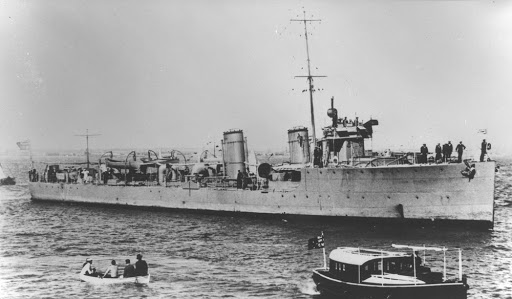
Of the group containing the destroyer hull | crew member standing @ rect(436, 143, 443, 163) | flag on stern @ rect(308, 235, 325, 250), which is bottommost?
flag on stern @ rect(308, 235, 325, 250)

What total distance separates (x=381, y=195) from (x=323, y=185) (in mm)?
3524

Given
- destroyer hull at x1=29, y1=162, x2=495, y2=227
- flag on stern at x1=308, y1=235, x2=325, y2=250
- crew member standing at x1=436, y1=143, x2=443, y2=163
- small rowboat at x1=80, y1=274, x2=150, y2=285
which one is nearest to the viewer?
flag on stern at x1=308, y1=235, x2=325, y2=250

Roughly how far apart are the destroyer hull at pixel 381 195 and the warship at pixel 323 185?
50 millimetres

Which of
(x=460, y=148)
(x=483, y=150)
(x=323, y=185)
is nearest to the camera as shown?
(x=483, y=150)

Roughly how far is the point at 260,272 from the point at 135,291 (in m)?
4.82

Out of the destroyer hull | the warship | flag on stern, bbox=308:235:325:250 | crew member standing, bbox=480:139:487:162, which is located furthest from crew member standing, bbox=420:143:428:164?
flag on stern, bbox=308:235:325:250

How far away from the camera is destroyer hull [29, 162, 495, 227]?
2920cm

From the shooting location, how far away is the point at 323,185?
3306cm

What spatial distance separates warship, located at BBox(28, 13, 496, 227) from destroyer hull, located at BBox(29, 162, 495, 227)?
0.16ft

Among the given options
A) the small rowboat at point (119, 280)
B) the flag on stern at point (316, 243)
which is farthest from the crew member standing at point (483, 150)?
the small rowboat at point (119, 280)

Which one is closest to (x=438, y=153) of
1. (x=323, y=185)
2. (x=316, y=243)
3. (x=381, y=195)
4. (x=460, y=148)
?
(x=460, y=148)

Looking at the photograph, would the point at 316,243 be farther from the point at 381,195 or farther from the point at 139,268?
the point at 381,195

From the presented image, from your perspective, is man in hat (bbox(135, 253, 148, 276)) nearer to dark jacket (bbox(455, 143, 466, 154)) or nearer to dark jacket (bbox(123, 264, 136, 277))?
dark jacket (bbox(123, 264, 136, 277))

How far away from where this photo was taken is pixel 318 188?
33.3 metres
